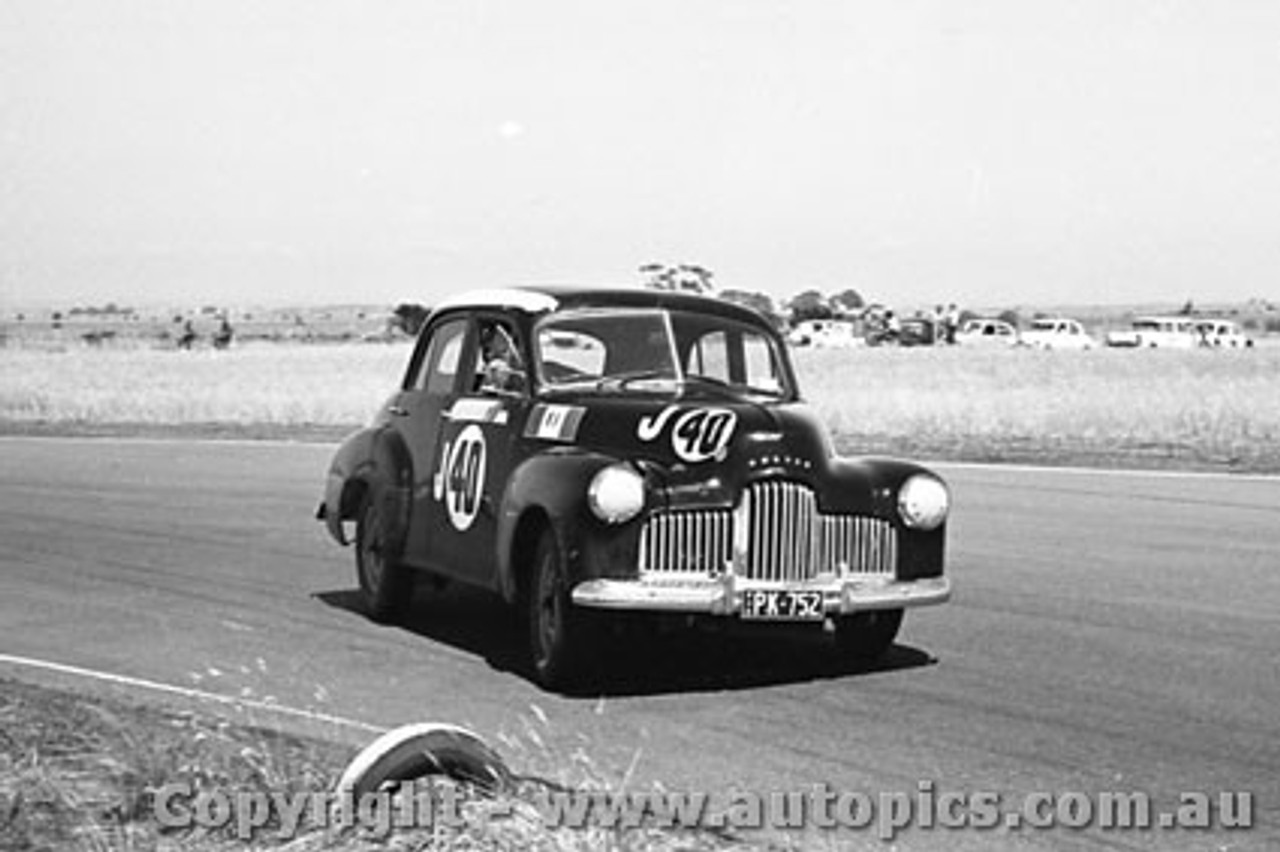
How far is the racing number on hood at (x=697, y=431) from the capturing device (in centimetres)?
992

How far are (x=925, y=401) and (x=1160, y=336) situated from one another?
188ft

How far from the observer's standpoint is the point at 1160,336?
9081 cm

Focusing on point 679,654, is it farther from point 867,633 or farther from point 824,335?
point 824,335

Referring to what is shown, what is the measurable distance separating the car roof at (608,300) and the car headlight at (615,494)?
65.7 inches

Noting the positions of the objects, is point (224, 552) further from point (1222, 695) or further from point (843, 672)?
point (1222, 695)

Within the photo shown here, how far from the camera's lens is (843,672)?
10.4m

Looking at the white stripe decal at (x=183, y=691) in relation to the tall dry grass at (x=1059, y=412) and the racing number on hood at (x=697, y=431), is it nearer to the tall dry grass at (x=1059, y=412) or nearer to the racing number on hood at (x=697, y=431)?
the racing number on hood at (x=697, y=431)

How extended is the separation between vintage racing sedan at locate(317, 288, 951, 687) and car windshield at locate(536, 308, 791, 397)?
0.03 feet

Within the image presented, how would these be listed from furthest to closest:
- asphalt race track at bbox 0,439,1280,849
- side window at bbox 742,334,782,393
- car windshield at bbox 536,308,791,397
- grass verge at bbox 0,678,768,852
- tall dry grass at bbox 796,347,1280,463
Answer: tall dry grass at bbox 796,347,1280,463, side window at bbox 742,334,782,393, car windshield at bbox 536,308,791,397, asphalt race track at bbox 0,439,1280,849, grass verge at bbox 0,678,768,852

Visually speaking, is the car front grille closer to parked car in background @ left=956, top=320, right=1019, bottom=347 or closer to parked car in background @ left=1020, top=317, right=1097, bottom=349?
parked car in background @ left=1020, top=317, right=1097, bottom=349

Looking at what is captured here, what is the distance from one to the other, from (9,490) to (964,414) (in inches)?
609

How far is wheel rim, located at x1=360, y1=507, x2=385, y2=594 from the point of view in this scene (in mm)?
12273

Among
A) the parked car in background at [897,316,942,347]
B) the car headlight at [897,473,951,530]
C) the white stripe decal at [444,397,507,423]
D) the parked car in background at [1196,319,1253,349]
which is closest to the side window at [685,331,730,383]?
the white stripe decal at [444,397,507,423]

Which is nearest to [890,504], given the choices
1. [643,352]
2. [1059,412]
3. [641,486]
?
[641,486]
